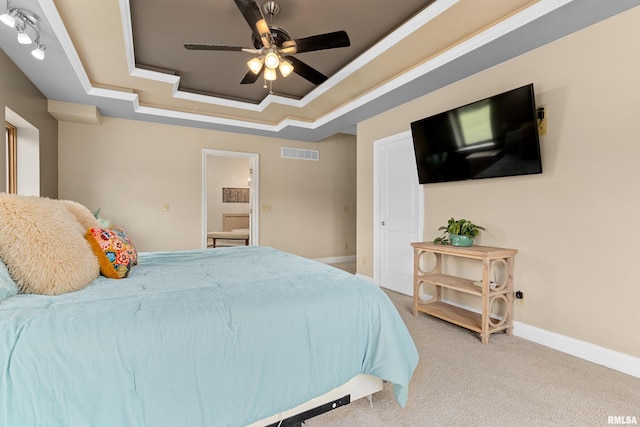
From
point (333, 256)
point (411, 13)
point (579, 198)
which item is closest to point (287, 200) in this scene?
point (333, 256)

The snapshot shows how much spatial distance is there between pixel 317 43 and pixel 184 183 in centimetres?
339

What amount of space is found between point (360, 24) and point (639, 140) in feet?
7.14

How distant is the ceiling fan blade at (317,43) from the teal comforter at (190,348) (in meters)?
1.64

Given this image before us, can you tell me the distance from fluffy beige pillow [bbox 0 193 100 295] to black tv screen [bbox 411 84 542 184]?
306cm

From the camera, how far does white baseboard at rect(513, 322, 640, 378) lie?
198cm

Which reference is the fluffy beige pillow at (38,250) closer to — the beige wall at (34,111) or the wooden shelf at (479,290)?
the beige wall at (34,111)

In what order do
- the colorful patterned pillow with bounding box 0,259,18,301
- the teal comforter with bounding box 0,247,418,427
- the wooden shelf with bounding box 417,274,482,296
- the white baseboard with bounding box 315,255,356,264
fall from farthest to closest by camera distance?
the white baseboard with bounding box 315,255,356,264, the wooden shelf with bounding box 417,274,482,296, the colorful patterned pillow with bounding box 0,259,18,301, the teal comforter with bounding box 0,247,418,427

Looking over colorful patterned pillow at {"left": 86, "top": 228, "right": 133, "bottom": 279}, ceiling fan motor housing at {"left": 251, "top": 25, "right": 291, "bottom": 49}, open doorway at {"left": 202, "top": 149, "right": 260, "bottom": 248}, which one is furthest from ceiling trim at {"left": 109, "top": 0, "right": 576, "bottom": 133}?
open doorway at {"left": 202, "top": 149, "right": 260, "bottom": 248}

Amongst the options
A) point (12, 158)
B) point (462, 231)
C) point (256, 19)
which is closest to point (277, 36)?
point (256, 19)

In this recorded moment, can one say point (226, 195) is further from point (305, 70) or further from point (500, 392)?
point (500, 392)

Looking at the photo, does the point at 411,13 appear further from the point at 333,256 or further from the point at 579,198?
the point at 333,256

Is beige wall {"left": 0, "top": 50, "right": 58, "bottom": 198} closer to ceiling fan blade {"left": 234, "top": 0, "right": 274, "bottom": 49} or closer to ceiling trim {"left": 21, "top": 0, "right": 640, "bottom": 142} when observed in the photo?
ceiling trim {"left": 21, "top": 0, "right": 640, "bottom": 142}

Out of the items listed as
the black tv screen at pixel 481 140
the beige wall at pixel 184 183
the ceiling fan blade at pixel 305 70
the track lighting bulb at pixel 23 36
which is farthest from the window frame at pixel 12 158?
the black tv screen at pixel 481 140

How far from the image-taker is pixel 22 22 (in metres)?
1.95
